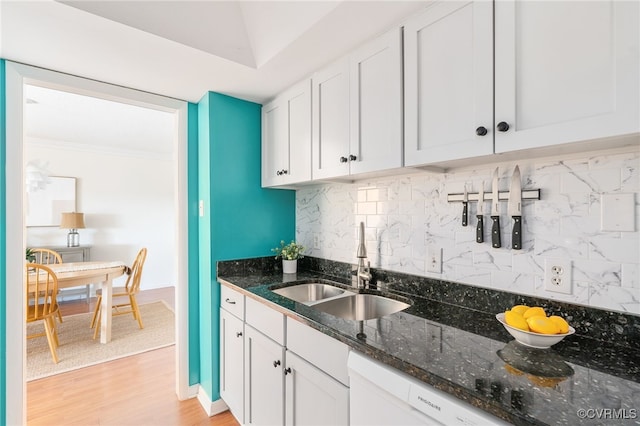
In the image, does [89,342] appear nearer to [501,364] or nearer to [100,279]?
[100,279]

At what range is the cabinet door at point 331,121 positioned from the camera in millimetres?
1623

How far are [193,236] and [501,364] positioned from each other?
2.04 m

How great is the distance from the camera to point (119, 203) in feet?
17.1

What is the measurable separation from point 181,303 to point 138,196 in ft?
12.9

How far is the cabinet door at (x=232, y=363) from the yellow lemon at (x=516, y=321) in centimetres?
140

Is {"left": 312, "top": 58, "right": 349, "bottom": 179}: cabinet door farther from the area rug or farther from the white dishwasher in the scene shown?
the area rug

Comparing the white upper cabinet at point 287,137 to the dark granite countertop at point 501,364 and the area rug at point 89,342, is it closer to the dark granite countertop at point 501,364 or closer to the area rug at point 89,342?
the dark granite countertop at point 501,364

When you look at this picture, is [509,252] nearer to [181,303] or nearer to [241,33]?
[241,33]

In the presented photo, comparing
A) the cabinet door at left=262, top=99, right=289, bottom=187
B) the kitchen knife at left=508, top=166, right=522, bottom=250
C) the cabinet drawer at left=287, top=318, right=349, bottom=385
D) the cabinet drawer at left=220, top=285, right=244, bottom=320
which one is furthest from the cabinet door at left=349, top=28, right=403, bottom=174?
the cabinet drawer at left=220, top=285, right=244, bottom=320

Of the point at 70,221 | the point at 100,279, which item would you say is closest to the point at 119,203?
the point at 70,221

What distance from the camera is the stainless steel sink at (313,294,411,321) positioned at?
5.54 feet

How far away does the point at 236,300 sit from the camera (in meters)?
1.93

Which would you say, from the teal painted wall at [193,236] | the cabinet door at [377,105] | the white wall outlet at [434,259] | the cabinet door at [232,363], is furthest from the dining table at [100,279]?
the white wall outlet at [434,259]

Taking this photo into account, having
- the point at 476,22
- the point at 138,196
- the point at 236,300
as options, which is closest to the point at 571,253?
the point at 476,22
